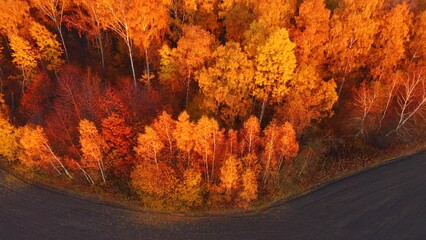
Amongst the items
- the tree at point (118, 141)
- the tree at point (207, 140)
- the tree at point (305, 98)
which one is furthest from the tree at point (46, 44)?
the tree at point (305, 98)

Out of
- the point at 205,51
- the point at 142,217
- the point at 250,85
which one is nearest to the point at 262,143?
the point at 250,85

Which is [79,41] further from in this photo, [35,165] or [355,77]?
[355,77]

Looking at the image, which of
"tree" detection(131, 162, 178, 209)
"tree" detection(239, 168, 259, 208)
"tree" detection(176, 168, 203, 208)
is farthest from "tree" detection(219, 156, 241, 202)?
"tree" detection(131, 162, 178, 209)

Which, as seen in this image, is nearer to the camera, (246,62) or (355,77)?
(246,62)

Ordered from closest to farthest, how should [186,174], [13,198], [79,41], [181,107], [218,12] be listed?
[186,174]
[13,198]
[181,107]
[218,12]
[79,41]

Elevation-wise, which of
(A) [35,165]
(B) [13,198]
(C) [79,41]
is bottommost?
(B) [13,198]

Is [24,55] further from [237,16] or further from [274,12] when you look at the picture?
[274,12]
